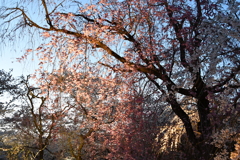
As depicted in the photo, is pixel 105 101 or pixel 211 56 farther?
pixel 105 101

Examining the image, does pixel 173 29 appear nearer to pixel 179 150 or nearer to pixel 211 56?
pixel 211 56

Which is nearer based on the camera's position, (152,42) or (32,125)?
(152,42)

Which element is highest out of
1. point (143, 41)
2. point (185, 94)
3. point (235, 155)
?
point (143, 41)

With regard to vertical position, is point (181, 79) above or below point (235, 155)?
above

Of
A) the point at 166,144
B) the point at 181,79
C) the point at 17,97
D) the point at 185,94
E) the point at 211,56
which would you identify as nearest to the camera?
the point at 211,56

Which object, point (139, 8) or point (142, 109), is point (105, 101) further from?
point (139, 8)

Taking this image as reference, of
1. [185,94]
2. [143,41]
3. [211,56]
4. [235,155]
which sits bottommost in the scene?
[235,155]

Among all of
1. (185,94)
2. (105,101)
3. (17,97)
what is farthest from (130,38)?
(17,97)

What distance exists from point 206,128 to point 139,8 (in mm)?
2105

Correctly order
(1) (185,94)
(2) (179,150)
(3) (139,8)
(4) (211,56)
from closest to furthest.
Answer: (4) (211,56) → (3) (139,8) → (1) (185,94) → (2) (179,150)

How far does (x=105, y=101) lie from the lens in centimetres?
577

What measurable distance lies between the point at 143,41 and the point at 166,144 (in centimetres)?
182

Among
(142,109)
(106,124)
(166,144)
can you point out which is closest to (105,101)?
(106,124)

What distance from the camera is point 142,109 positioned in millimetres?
4848
